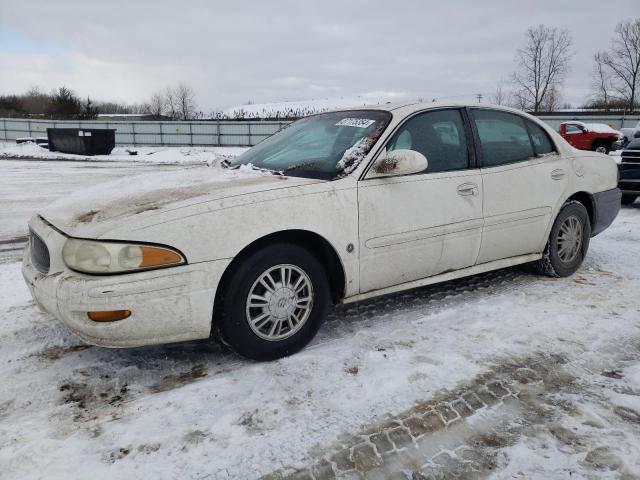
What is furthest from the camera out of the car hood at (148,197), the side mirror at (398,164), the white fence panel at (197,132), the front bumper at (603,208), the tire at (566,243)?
the white fence panel at (197,132)

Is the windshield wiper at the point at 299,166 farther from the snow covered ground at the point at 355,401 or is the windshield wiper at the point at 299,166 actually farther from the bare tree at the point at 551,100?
the bare tree at the point at 551,100

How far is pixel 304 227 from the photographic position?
9.34 ft

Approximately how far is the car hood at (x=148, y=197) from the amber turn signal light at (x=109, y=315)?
38 centimetres

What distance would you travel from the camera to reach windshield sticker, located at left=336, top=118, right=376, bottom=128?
136 inches

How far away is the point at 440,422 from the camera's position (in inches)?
91.3

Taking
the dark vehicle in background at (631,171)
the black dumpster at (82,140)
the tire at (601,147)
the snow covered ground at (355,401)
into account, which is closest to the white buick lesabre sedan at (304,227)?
the snow covered ground at (355,401)

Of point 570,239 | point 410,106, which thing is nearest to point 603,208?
point 570,239

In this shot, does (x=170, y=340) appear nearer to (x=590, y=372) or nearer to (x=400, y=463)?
(x=400, y=463)

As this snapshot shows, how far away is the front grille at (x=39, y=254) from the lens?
268 centimetres

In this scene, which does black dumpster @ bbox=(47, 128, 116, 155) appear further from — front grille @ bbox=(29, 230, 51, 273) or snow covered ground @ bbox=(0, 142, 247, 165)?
front grille @ bbox=(29, 230, 51, 273)

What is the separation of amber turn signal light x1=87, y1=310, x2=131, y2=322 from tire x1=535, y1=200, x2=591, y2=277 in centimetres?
342

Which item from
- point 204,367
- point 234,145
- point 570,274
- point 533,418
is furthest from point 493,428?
point 234,145

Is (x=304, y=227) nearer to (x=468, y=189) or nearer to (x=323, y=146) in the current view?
(x=323, y=146)

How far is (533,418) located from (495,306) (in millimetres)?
1460
